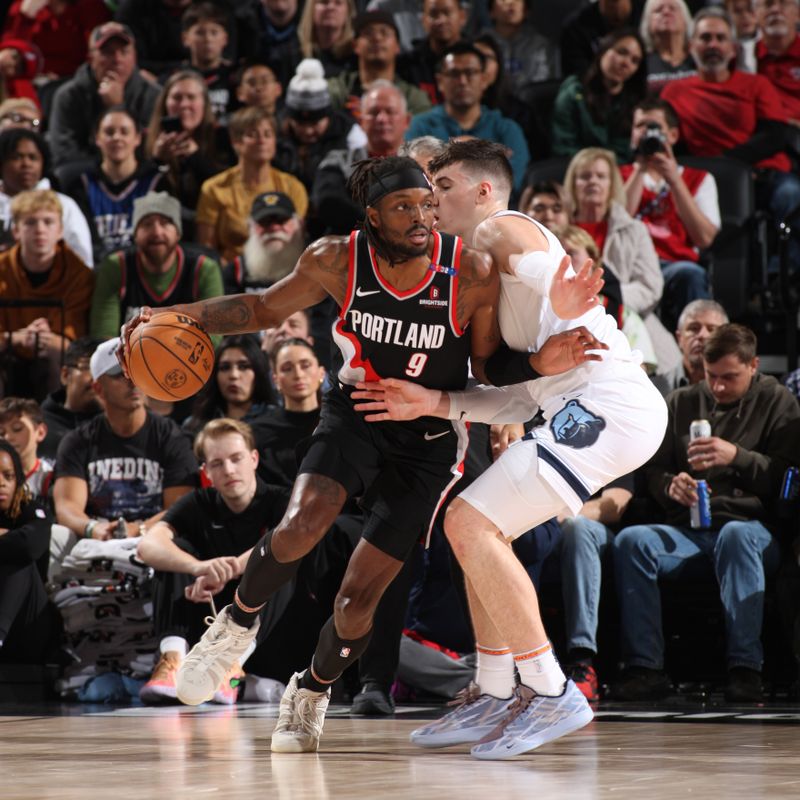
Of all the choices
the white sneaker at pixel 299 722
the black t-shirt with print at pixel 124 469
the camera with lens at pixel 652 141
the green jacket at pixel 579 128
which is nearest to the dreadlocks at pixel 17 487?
the black t-shirt with print at pixel 124 469

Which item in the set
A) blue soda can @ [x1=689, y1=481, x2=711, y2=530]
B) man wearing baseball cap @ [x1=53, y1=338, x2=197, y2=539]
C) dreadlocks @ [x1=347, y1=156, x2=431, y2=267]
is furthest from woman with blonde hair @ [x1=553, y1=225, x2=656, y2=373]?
→ dreadlocks @ [x1=347, y1=156, x2=431, y2=267]

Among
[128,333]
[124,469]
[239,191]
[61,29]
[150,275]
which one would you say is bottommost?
[124,469]

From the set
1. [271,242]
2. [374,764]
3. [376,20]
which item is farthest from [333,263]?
[376,20]

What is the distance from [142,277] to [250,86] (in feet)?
7.77

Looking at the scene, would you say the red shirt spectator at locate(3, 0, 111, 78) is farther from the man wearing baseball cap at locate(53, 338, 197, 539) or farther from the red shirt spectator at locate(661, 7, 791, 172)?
the man wearing baseball cap at locate(53, 338, 197, 539)

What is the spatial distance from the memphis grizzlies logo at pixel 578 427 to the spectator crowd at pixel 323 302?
120 cm

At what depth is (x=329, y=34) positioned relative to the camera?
1040 centimetres

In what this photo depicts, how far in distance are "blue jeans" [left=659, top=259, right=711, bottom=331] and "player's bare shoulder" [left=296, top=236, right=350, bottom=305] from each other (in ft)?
13.8

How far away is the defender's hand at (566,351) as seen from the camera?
4.16 metres

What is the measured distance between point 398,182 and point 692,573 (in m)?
2.91

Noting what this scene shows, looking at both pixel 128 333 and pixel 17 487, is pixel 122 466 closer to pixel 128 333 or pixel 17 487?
pixel 17 487

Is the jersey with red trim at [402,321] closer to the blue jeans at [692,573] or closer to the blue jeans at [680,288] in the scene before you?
the blue jeans at [692,573]

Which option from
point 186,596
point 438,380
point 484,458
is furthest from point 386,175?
point 186,596

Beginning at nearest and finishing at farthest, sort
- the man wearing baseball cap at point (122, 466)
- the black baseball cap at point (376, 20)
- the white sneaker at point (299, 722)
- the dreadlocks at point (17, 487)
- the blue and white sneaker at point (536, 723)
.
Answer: the blue and white sneaker at point (536, 723)
the white sneaker at point (299, 722)
the dreadlocks at point (17, 487)
the man wearing baseball cap at point (122, 466)
the black baseball cap at point (376, 20)
